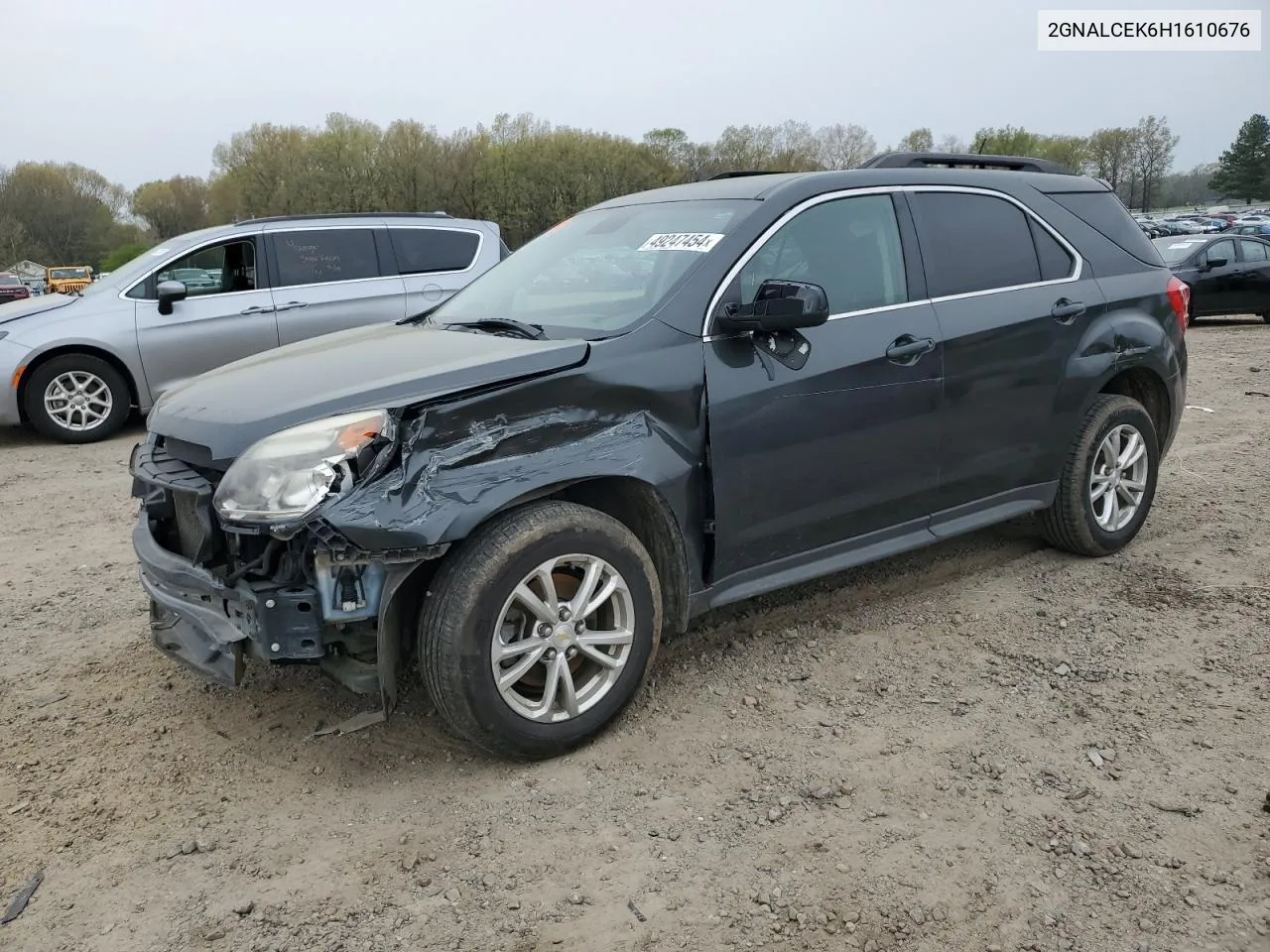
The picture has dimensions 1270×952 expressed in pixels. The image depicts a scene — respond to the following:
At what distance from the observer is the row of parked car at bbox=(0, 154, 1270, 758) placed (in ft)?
9.32

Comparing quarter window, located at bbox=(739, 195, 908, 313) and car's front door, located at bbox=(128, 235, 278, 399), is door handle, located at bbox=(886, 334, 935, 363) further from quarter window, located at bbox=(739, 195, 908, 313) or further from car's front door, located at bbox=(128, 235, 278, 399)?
car's front door, located at bbox=(128, 235, 278, 399)

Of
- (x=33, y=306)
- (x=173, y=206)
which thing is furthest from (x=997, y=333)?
(x=173, y=206)

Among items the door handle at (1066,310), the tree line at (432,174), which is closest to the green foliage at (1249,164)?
the tree line at (432,174)

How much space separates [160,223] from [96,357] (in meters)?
88.2

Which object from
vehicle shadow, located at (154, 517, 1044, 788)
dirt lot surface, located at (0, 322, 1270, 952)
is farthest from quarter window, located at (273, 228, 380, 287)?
vehicle shadow, located at (154, 517, 1044, 788)

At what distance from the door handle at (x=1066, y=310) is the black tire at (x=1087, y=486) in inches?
18.0

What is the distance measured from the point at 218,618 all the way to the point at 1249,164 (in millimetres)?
117610

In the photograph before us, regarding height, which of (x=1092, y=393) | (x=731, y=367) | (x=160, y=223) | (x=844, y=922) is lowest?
(x=844, y=922)

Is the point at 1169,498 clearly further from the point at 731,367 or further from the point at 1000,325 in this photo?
the point at 731,367

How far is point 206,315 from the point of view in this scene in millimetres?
8445

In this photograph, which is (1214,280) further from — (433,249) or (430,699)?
(430,699)

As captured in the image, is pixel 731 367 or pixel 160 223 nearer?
pixel 731 367

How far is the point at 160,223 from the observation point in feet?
281

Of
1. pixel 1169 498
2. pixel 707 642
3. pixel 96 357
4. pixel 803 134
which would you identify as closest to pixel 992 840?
pixel 707 642
